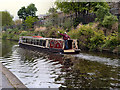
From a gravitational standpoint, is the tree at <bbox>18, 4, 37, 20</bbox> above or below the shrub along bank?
above

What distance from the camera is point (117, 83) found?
7.23 m

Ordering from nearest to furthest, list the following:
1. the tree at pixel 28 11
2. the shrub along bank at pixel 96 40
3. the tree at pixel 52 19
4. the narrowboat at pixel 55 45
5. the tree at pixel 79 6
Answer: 1. the narrowboat at pixel 55 45
2. the shrub along bank at pixel 96 40
3. the tree at pixel 79 6
4. the tree at pixel 52 19
5. the tree at pixel 28 11

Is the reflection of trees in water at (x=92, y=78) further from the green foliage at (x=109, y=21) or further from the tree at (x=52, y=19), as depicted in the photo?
the tree at (x=52, y=19)

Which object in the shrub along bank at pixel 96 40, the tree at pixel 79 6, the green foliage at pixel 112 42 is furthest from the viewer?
the tree at pixel 79 6

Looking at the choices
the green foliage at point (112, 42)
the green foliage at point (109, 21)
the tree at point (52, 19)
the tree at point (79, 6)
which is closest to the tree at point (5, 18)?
the tree at point (52, 19)

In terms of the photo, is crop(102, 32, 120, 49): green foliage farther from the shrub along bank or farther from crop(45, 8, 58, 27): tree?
crop(45, 8, 58, 27): tree

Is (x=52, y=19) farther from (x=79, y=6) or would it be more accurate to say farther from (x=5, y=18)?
(x=5, y=18)

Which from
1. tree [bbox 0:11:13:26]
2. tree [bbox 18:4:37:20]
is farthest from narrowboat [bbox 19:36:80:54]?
tree [bbox 0:11:13:26]

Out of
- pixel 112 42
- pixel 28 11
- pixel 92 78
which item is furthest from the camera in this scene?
pixel 28 11

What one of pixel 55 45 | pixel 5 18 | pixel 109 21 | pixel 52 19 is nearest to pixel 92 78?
pixel 55 45

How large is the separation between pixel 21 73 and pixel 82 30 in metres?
13.0

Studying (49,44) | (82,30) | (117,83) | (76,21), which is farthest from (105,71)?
(76,21)

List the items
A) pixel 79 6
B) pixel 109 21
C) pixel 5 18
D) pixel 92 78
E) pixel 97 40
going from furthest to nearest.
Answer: pixel 5 18 < pixel 79 6 < pixel 109 21 < pixel 97 40 < pixel 92 78

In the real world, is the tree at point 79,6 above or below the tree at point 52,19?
above
